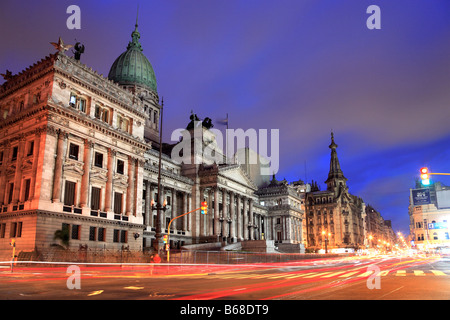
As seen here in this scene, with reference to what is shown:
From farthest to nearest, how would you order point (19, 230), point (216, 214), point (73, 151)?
point (216, 214), point (73, 151), point (19, 230)

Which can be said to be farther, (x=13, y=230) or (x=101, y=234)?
(x=101, y=234)

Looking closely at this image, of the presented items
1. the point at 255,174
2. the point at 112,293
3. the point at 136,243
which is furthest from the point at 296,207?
the point at 112,293

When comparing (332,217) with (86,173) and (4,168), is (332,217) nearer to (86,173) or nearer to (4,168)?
(86,173)

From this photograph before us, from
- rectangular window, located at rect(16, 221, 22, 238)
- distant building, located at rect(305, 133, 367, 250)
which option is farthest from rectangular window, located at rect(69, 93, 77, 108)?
distant building, located at rect(305, 133, 367, 250)

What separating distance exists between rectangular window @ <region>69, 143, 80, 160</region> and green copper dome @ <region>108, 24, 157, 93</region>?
42.5 m

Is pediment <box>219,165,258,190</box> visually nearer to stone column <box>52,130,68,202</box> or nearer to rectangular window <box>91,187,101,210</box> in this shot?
rectangular window <box>91,187,101,210</box>

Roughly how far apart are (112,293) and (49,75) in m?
32.9

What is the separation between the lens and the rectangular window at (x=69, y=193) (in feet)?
130

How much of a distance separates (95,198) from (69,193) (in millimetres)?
3649

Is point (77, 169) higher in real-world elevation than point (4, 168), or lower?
lower

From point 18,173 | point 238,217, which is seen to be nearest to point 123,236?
point 18,173

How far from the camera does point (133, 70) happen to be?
273 feet

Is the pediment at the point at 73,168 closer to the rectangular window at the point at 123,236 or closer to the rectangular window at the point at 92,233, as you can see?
the rectangular window at the point at 92,233

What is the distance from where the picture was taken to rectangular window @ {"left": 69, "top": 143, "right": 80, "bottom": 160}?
4114 centimetres
